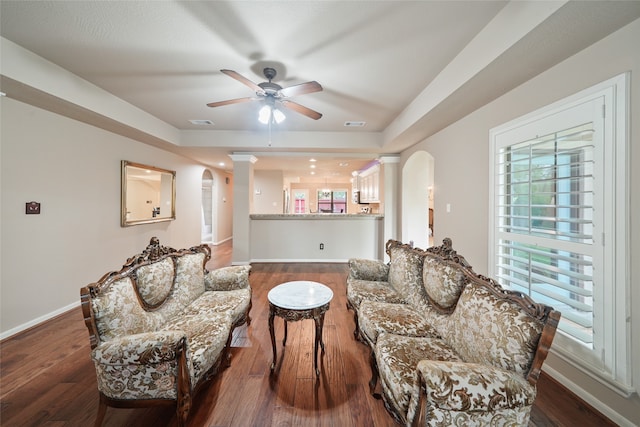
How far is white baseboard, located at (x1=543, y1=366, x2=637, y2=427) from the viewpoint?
138cm

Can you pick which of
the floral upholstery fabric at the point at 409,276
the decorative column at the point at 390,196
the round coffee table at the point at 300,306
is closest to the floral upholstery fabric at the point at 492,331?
the floral upholstery fabric at the point at 409,276

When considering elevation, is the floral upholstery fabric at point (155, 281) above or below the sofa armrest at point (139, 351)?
above

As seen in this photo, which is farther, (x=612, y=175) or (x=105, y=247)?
(x=105, y=247)

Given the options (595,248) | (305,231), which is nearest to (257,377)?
(595,248)

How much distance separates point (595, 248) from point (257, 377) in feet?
7.99

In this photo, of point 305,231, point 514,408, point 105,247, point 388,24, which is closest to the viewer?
point 514,408

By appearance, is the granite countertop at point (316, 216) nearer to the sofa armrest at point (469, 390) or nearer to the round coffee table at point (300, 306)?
the round coffee table at point (300, 306)

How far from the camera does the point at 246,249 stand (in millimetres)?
4797

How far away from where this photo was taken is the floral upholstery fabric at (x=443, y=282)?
164 cm

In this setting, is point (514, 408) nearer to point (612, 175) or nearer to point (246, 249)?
point (612, 175)

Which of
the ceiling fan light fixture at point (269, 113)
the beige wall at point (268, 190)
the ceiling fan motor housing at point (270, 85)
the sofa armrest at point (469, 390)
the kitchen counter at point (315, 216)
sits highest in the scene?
the ceiling fan motor housing at point (270, 85)

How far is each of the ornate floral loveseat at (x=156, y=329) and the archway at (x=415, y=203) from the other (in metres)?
3.39

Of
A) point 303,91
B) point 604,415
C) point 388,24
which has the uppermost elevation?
point 388,24

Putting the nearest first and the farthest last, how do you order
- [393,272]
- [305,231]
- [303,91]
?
[303,91]
[393,272]
[305,231]
